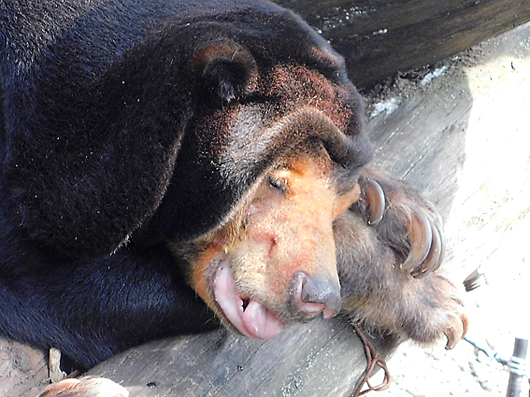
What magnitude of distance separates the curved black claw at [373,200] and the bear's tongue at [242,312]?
0.71 metres

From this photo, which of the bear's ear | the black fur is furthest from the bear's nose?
the bear's ear

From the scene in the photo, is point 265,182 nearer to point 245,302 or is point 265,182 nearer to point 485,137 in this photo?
point 245,302

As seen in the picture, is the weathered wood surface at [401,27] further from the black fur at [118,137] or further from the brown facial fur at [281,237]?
the brown facial fur at [281,237]

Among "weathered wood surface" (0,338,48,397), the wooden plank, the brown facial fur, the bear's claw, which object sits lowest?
the bear's claw

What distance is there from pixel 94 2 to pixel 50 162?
552mm

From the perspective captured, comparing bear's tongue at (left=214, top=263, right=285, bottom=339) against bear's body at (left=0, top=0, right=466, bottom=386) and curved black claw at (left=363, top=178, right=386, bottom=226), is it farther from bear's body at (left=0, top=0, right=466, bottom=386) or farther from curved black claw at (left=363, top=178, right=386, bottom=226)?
curved black claw at (left=363, top=178, right=386, bottom=226)

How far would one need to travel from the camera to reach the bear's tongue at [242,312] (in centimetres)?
233

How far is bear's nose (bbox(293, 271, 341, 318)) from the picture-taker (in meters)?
2.22

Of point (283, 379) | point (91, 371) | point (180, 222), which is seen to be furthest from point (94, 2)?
point (283, 379)

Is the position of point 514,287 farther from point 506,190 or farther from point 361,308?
point 361,308

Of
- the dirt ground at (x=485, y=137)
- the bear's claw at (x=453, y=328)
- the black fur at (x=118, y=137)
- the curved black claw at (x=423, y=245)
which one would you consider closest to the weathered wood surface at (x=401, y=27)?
the dirt ground at (x=485, y=137)

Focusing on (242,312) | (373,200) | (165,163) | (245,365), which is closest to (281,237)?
(242,312)

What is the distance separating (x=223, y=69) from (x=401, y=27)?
4.22 feet

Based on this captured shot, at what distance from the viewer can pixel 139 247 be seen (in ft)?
8.41
